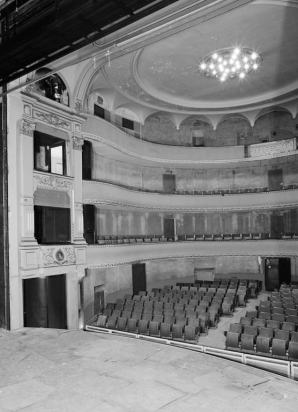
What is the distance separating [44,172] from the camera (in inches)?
562

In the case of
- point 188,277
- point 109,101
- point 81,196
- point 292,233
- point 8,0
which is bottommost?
point 188,277

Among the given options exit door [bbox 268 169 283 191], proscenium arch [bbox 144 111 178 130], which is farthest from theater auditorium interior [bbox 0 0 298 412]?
proscenium arch [bbox 144 111 178 130]

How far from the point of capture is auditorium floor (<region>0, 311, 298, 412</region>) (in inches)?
253

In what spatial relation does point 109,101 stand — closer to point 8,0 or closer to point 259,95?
point 259,95

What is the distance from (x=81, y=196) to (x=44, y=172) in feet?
7.77

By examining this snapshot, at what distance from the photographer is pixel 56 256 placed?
14.4 m

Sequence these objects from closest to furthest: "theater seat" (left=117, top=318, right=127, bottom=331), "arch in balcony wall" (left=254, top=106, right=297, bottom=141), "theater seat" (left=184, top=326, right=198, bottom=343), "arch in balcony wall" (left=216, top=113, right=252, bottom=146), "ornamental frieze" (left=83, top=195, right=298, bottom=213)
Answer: "theater seat" (left=184, top=326, right=198, bottom=343) → "theater seat" (left=117, top=318, right=127, bottom=331) → "ornamental frieze" (left=83, top=195, right=298, bottom=213) → "arch in balcony wall" (left=254, top=106, right=297, bottom=141) → "arch in balcony wall" (left=216, top=113, right=252, bottom=146)

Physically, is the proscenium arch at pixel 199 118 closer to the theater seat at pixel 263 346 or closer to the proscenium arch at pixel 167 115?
the proscenium arch at pixel 167 115

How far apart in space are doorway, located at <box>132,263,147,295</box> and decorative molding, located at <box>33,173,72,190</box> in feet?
24.5

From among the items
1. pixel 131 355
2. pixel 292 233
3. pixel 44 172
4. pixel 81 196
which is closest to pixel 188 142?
pixel 292 233

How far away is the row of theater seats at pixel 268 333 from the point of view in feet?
32.8

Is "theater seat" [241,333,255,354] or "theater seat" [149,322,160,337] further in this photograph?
"theater seat" [149,322,160,337]

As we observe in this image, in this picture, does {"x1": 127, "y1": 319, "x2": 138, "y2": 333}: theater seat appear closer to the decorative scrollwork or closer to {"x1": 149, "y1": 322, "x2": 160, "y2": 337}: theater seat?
{"x1": 149, "y1": 322, "x2": 160, "y2": 337}: theater seat

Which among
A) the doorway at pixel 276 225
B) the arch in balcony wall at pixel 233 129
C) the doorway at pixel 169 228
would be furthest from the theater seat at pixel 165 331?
the arch in balcony wall at pixel 233 129
